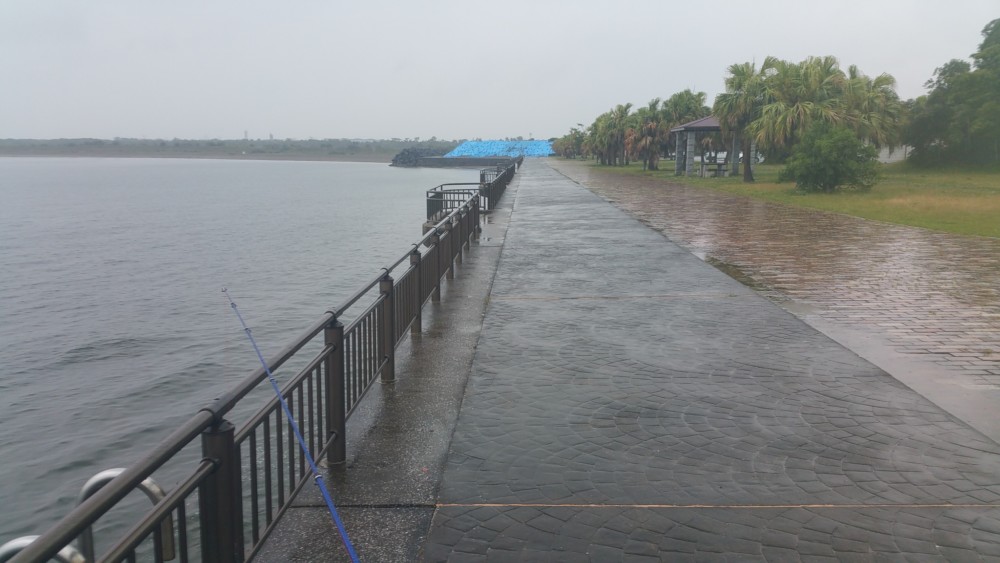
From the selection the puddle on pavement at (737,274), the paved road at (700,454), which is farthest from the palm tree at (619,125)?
the paved road at (700,454)

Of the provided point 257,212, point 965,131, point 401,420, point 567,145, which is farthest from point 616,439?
point 567,145

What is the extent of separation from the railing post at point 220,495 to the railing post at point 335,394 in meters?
1.56

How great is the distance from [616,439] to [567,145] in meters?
178

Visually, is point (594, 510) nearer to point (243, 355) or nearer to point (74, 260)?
point (243, 355)

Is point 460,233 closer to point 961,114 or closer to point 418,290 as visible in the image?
point 418,290

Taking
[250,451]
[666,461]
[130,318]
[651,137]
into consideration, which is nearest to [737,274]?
[666,461]

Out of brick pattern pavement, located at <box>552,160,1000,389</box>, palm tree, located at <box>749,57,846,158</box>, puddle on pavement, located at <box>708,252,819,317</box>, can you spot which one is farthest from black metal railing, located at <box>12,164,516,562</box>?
palm tree, located at <box>749,57,846,158</box>

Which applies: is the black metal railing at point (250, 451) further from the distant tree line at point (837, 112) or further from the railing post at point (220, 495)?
the distant tree line at point (837, 112)

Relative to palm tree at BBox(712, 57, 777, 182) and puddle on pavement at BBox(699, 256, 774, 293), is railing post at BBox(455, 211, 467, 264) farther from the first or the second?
palm tree at BBox(712, 57, 777, 182)

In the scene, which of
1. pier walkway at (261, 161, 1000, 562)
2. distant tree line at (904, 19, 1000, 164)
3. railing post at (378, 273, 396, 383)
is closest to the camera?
pier walkway at (261, 161, 1000, 562)

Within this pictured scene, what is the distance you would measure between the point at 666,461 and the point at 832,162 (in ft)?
98.6

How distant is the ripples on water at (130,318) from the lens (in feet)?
31.8

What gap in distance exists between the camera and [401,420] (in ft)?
19.2

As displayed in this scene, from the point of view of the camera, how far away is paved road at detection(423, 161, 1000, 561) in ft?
13.3
